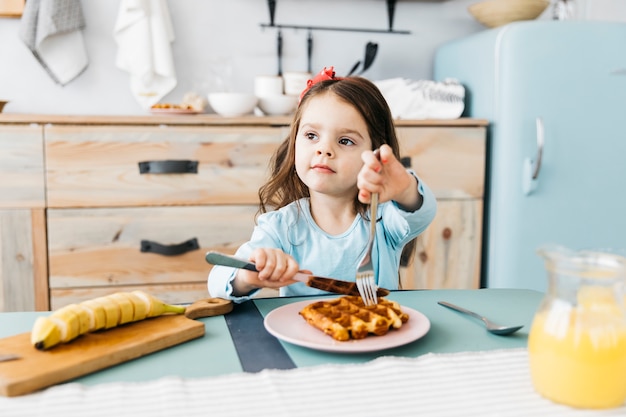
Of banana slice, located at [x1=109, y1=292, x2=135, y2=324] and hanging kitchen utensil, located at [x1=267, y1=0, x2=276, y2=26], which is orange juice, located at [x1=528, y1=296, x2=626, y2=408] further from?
A: hanging kitchen utensil, located at [x1=267, y1=0, x2=276, y2=26]

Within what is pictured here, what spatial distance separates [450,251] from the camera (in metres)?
2.40

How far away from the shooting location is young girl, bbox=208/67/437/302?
1.24 m

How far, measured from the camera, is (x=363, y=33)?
109 inches

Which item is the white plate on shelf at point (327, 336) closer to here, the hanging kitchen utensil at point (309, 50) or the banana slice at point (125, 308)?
the banana slice at point (125, 308)

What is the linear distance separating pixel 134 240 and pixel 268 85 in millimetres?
821

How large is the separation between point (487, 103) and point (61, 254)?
1.70 meters

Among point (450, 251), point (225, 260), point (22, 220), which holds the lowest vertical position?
point (450, 251)

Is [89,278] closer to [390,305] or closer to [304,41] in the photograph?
[304,41]

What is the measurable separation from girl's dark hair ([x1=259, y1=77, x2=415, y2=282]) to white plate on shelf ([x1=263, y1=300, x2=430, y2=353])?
0.55 meters

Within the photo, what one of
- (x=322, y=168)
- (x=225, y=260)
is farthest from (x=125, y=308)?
(x=322, y=168)

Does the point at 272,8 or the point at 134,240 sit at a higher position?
the point at 272,8

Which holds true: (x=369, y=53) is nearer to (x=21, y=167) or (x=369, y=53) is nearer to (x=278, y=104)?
(x=278, y=104)

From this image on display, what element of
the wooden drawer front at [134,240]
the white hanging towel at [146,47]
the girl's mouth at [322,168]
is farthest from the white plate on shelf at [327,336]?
the white hanging towel at [146,47]

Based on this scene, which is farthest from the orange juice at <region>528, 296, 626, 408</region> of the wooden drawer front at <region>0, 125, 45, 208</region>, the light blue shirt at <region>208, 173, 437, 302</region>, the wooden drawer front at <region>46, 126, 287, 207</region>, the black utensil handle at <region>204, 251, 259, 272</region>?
the wooden drawer front at <region>0, 125, 45, 208</region>
